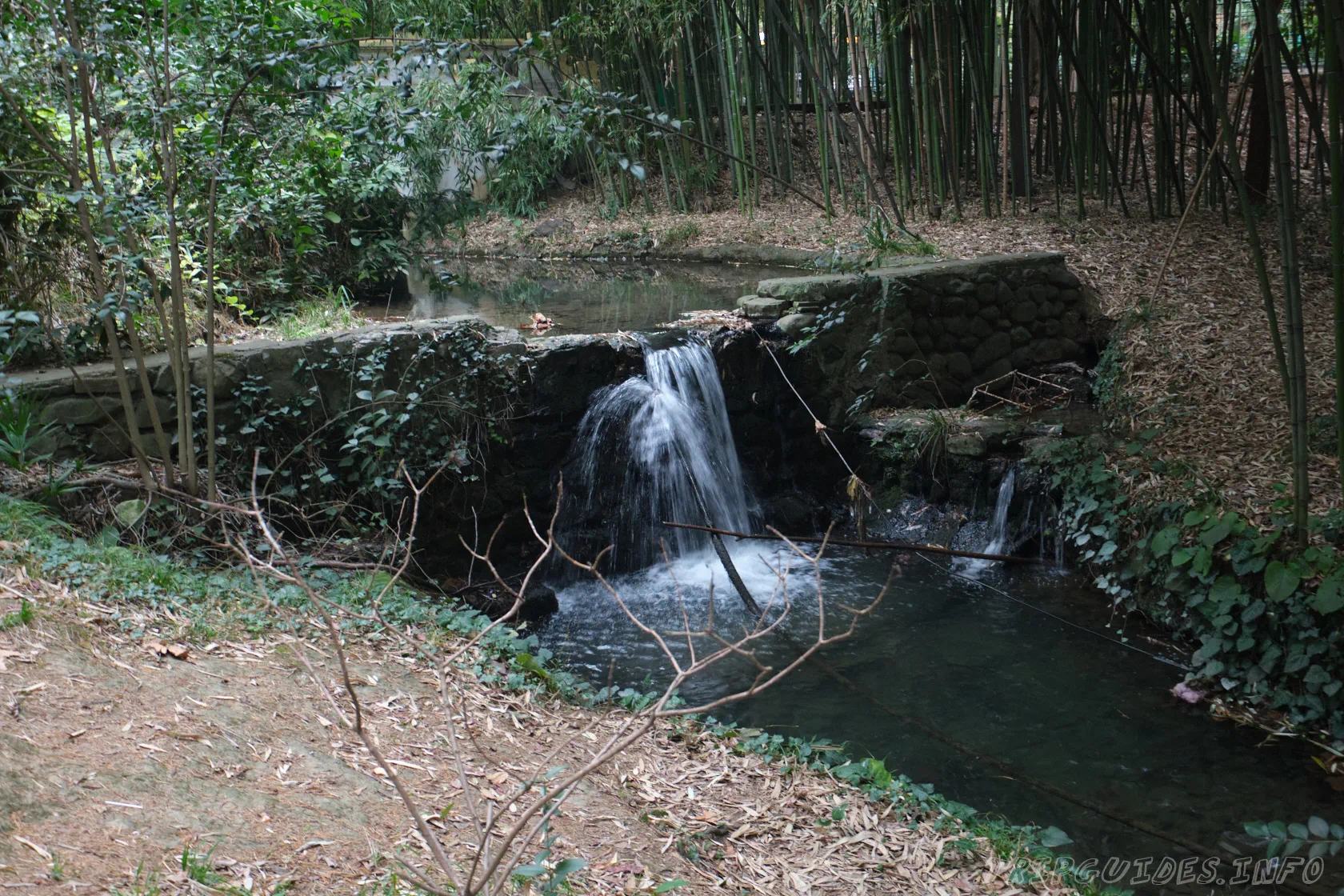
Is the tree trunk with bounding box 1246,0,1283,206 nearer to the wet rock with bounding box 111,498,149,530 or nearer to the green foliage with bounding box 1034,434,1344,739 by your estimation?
the green foliage with bounding box 1034,434,1344,739

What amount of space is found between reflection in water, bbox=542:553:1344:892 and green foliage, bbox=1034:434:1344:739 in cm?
21

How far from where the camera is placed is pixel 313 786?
243 cm

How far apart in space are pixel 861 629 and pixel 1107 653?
113cm

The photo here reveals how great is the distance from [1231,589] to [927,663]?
1.31m

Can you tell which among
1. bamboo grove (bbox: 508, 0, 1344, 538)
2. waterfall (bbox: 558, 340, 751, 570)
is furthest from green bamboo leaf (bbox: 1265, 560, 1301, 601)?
waterfall (bbox: 558, 340, 751, 570)

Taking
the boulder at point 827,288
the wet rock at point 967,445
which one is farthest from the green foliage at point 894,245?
the wet rock at point 967,445

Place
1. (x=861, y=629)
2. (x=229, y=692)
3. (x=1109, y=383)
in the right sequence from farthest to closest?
(x=1109, y=383) → (x=861, y=629) → (x=229, y=692)

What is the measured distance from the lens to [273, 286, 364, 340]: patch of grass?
548 centimetres

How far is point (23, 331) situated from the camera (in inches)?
170

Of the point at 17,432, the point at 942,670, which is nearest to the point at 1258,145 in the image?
the point at 942,670

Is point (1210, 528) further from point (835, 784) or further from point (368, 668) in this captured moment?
point (368, 668)

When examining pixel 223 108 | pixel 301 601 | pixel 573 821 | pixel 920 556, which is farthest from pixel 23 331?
pixel 920 556

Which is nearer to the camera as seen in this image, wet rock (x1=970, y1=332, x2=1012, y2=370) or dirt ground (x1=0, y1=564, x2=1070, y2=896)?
dirt ground (x1=0, y1=564, x2=1070, y2=896)

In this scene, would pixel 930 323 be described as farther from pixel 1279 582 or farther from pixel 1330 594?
pixel 1330 594
